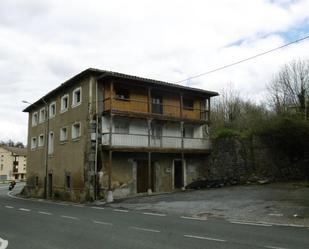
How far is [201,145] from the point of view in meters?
31.7

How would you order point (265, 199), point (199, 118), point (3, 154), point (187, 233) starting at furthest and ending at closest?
point (3, 154) < point (199, 118) < point (265, 199) < point (187, 233)

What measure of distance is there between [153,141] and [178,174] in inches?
151

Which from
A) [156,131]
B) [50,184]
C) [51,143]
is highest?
[156,131]

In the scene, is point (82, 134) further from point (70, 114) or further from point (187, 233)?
point (187, 233)

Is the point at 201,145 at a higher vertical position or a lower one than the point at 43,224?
higher

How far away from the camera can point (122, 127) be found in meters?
28.5

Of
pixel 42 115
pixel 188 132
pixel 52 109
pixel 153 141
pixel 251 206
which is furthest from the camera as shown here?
pixel 42 115

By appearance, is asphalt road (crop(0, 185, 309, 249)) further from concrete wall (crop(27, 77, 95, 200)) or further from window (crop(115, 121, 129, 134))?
window (crop(115, 121, 129, 134))

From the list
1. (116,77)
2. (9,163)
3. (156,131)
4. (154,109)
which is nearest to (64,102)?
(116,77)

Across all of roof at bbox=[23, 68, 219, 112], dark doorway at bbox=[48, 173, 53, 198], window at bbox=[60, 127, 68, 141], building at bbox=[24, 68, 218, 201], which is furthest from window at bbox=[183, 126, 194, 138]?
dark doorway at bbox=[48, 173, 53, 198]

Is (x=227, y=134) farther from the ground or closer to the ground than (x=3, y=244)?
farther from the ground

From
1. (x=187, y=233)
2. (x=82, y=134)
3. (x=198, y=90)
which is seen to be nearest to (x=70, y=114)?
(x=82, y=134)

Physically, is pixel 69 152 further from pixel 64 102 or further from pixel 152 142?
pixel 152 142

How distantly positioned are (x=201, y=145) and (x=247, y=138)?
358cm
